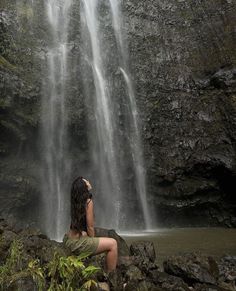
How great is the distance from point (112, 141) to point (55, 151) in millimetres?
2949

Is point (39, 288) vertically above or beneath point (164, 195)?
beneath

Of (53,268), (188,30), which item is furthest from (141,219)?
(53,268)

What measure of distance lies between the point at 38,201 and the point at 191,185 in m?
7.38

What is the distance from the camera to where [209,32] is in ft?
70.1

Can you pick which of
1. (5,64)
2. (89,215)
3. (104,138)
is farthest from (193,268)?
(5,64)

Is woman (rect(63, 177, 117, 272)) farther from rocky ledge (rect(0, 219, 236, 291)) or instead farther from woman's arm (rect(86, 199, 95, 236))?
rocky ledge (rect(0, 219, 236, 291))

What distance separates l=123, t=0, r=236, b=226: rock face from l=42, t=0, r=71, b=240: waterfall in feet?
13.9

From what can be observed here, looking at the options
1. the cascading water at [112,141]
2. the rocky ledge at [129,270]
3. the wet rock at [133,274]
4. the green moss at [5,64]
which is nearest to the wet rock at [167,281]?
the rocky ledge at [129,270]

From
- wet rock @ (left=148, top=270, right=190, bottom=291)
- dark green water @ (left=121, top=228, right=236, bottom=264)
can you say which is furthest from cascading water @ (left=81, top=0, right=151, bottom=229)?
wet rock @ (left=148, top=270, right=190, bottom=291)

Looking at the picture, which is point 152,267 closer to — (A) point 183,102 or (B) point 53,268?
(B) point 53,268

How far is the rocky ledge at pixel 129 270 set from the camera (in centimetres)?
493

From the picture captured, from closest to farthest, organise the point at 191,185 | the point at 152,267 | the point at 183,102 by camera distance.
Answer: the point at 152,267, the point at 191,185, the point at 183,102

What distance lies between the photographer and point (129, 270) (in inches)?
258

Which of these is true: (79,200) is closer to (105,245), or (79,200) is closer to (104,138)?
(105,245)
